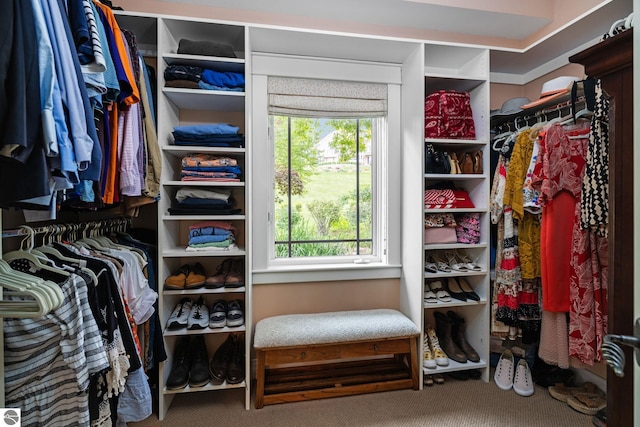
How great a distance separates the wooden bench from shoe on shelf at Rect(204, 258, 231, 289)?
1.28 ft

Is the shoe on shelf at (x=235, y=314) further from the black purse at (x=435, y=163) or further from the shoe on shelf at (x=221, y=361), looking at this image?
the black purse at (x=435, y=163)

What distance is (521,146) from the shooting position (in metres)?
1.90

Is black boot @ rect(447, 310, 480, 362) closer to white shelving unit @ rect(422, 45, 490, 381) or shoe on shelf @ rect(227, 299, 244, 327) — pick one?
white shelving unit @ rect(422, 45, 490, 381)

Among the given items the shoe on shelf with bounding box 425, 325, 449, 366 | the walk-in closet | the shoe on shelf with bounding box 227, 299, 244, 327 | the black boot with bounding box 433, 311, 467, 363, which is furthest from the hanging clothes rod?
the black boot with bounding box 433, 311, 467, 363

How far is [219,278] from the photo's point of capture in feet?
6.04

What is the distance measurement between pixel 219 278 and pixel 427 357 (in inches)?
57.4

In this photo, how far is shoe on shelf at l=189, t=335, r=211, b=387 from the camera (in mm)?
1765

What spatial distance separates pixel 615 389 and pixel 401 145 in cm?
178

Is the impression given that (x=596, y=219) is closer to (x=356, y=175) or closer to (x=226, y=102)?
(x=356, y=175)

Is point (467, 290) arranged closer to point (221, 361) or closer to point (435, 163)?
point (435, 163)

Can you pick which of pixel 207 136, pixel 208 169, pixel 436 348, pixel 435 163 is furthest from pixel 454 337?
pixel 207 136

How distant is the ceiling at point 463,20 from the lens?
193 centimetres

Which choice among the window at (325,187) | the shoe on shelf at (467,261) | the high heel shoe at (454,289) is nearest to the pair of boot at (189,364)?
the window at (325,187)

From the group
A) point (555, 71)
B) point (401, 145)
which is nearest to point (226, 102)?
point (401, 145)
